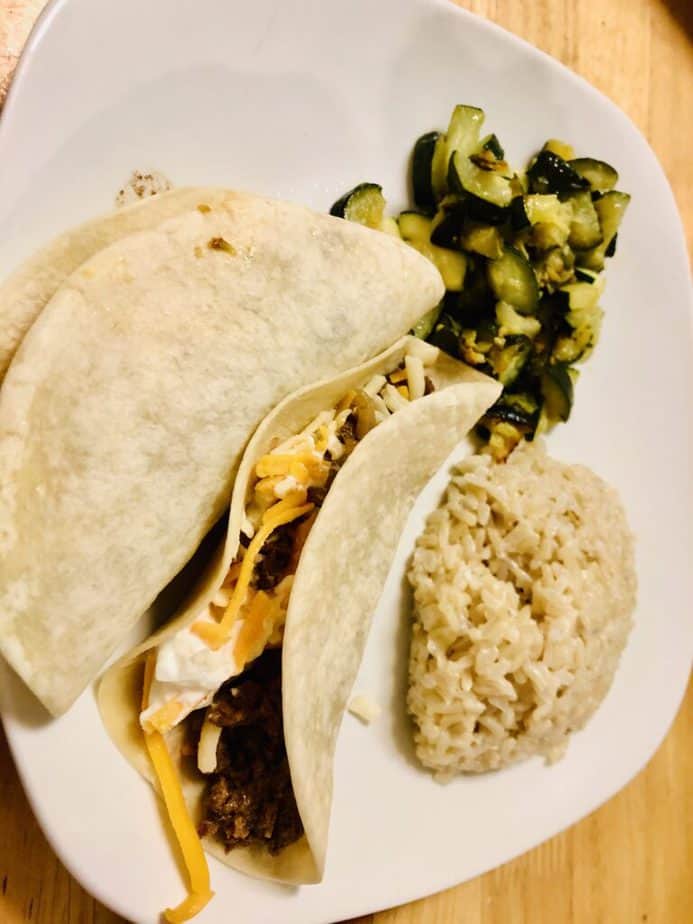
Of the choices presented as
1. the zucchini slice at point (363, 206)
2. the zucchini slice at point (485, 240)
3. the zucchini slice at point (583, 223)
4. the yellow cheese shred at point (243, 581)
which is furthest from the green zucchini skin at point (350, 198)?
the yellow cheese shred at point (243, 581)

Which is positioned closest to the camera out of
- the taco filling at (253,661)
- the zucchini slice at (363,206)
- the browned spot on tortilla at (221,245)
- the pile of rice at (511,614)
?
the browned spot on tortilla at (221,245)

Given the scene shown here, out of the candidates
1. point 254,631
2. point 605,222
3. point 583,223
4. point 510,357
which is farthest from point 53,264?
point 605,222

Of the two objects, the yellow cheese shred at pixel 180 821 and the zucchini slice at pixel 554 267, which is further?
the zucchini slice at pixel 554 267

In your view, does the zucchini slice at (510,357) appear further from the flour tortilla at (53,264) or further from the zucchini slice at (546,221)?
the flour tortilla at (53,264)

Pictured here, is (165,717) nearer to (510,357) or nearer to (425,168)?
(510,357)

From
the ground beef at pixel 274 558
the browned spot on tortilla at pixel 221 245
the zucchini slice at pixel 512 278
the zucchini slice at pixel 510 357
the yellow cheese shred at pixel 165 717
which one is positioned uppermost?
the browned spot on tortilla at pixel 221 245

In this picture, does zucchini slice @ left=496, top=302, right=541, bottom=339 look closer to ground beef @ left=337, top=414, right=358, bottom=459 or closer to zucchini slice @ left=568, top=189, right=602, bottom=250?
zucchini slice @ left=568, top=189, right=602, bottom=250

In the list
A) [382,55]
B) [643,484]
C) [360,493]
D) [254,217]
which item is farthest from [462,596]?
[382,55]
